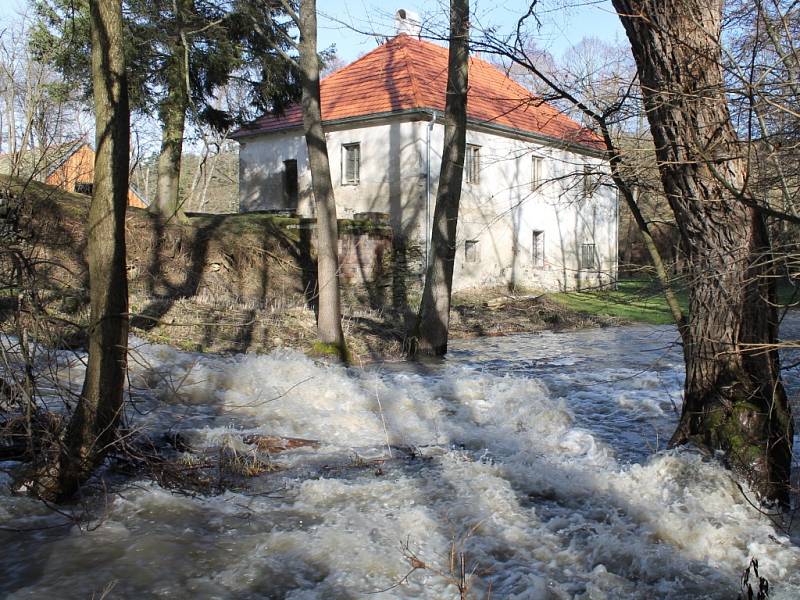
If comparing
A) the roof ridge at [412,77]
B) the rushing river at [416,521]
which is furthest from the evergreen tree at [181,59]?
the rushing river at [416,521]

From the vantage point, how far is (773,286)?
18.2ft

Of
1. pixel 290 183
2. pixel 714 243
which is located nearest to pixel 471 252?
pixel 290 183

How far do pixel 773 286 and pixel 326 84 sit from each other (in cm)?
2300

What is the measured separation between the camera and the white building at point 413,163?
22266 mm

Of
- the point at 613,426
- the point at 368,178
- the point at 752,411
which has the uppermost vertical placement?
the point at 368,178

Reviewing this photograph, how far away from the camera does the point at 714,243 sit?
5.48 meters

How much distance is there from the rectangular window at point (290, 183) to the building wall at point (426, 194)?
137 millimetres

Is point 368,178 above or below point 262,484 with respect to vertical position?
above

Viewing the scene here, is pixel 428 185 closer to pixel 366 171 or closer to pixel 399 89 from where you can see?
pixel 366 171

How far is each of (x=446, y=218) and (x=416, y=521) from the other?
31.7ft

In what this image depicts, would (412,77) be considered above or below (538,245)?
above

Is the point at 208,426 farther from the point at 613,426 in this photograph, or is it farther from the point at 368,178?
the point at 368,178

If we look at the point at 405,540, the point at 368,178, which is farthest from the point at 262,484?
the point at 368,178

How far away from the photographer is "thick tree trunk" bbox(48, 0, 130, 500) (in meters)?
5.41
